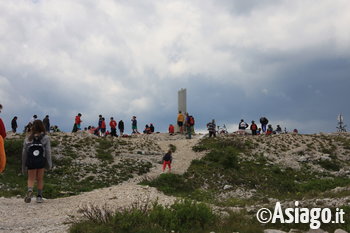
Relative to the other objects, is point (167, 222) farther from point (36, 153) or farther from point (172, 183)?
point (172, 183)

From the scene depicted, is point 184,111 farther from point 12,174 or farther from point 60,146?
point 12,174

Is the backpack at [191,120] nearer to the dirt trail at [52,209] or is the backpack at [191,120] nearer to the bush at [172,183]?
the bush at [172,183]

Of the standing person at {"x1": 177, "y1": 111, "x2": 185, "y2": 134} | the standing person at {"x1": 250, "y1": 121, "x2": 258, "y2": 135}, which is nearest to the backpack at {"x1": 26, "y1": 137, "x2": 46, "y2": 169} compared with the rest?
the standing person at {"x1": 177, "y1": 111, "x2": 185, "y2": 134}

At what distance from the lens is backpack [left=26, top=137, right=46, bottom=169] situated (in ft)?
40.9

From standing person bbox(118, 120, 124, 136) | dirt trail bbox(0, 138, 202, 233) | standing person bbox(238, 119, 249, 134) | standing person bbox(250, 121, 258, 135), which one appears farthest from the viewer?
standing person bbox(238, 119, 249, 134)

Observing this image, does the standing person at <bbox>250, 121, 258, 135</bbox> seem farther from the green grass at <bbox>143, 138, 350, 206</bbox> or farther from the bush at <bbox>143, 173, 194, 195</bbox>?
the bush at <bbox>143, 173, 194, 195</bbox>

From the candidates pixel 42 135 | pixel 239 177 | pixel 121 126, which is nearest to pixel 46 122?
pixel 121 126

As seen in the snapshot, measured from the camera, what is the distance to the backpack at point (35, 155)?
1248 cm

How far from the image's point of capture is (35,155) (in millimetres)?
12492

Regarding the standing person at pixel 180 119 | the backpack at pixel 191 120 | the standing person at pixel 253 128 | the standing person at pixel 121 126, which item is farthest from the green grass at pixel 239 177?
the standing person at pixel 121 126

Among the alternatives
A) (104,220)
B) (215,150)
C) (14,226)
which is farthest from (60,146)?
(104,220)

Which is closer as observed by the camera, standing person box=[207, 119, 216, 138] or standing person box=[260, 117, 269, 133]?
standing person box=[207, 119, 216, 138]

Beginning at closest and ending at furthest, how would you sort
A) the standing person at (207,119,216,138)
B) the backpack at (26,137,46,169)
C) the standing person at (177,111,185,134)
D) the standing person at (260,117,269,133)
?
the backpack at (26,137,46,169) → the standing person at (207,119,216,138) → the standing person at (177,111,185,134) → the standing person at (260,117,269,133)

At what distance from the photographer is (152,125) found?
46781 millimetres
